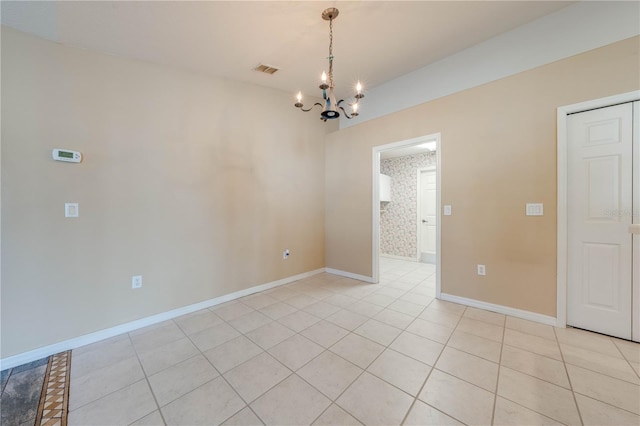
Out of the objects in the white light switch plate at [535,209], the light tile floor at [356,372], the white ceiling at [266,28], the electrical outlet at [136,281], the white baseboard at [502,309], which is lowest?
the light tile floor at [356,372]

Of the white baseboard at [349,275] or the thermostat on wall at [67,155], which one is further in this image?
the white baseboard at [349,275]

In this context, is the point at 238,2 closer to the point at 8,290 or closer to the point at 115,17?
the point at 115,17

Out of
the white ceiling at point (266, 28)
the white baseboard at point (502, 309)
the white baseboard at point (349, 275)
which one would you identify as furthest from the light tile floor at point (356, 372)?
the white ceiling at point (266, 28)

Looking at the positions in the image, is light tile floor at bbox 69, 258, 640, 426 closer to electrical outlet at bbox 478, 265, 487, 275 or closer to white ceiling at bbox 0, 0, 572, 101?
electrical outlet at bbox 478, 265, 487, 275

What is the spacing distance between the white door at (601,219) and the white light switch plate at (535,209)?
22 cm

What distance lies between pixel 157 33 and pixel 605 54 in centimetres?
416

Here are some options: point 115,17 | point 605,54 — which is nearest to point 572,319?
point 605,54

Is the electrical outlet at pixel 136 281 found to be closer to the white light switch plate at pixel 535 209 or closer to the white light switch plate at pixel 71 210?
the white light switch plate at pixel 71 210

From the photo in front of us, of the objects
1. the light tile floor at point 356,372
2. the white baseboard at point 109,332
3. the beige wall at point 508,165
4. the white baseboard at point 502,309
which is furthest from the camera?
the white baseboard at point 502,309

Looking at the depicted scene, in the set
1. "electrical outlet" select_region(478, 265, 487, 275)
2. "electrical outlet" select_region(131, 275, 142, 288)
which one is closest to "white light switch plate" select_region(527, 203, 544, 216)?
"electrical outlet" select_region(478, 265, 487, 275)

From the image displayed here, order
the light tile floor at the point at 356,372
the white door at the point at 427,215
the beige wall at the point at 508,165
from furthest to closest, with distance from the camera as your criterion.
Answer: the white door at the point at 427,215 < the beige wall at the point at 508,165 < the light tile floor at the point at 356,372

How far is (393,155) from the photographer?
5.66 metres

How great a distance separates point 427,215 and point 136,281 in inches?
215

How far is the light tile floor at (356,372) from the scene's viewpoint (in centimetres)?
141
